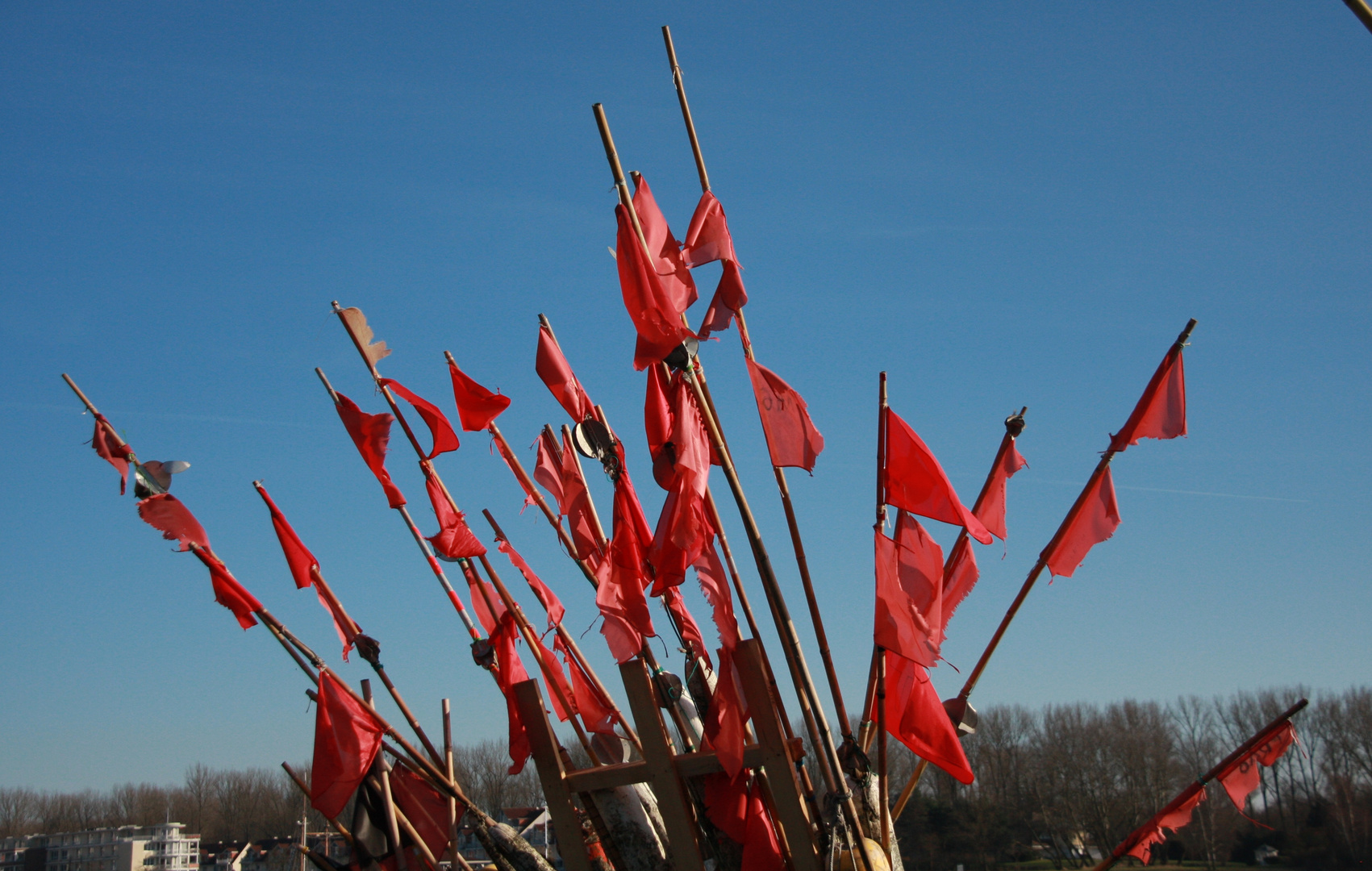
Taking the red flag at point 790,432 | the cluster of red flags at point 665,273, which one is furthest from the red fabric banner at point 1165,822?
the cluster of red flags at point 665,273

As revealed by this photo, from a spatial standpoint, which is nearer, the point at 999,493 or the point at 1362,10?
the point at 1362,10

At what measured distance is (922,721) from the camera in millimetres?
4113

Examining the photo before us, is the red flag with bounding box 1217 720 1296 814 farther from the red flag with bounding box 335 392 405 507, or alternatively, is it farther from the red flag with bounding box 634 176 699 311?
the red flag with bounding box 335 392 405 507

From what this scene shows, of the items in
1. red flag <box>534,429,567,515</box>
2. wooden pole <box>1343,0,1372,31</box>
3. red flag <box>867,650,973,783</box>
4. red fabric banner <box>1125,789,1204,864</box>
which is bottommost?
red fabric banner <box>1125,789,1204,864</box>

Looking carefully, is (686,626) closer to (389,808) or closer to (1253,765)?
(389,808)

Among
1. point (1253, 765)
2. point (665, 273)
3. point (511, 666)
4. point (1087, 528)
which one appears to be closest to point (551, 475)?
point (511, 666)

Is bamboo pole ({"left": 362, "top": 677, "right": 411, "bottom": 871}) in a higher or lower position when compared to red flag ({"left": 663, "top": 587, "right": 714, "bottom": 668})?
lower

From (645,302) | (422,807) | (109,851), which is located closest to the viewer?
(645,302)

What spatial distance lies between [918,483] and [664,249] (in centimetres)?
146

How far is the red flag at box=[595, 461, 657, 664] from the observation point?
4145mm

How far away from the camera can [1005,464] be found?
15.8ft

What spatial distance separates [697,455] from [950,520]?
1117mm

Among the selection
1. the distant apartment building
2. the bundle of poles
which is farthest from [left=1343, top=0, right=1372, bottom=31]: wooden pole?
the distant apartment building

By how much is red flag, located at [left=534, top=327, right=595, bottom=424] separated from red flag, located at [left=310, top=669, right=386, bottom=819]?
176 centimetres
